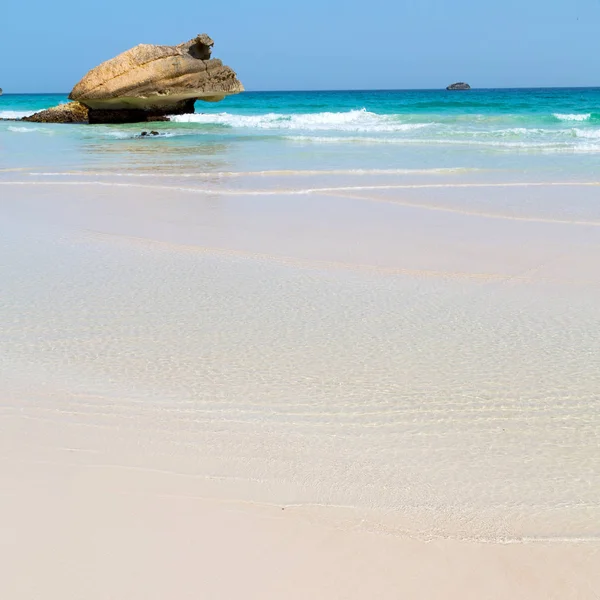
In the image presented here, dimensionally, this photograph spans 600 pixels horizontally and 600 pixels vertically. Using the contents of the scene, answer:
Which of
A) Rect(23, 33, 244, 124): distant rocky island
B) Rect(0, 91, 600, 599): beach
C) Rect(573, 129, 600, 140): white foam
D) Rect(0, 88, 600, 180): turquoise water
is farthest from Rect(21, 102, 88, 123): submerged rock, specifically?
Rect(0, 91, 600, 599): beach

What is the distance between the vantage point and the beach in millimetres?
2238

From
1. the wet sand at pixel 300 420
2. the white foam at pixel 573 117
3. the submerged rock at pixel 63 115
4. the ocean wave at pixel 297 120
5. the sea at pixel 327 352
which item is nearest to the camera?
the wet sand at pixel 300 420

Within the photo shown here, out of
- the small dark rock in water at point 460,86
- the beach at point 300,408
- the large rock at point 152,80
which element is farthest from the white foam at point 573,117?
the small dark rock in water at point 460,86

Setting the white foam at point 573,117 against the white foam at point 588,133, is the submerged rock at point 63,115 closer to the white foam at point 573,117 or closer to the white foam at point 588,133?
the white foam at point 573,117

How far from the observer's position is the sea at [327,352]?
270 cm

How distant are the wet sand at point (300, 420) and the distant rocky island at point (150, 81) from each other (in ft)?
82.4

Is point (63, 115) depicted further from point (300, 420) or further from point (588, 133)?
point (300, 420)

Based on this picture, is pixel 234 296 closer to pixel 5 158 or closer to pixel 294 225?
pixel 294 225

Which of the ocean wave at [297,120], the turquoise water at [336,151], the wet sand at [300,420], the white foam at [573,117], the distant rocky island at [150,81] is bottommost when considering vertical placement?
the wet sand at [300,420]

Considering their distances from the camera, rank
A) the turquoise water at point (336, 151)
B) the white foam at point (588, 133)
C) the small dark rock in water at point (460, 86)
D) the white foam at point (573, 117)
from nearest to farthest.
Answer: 1. the turquoise water at point (336, 151)
2. the white foam at point (588, 133)
3. the white foam at point (573, 117)
4. the small dark rock in water at point (460, 86)

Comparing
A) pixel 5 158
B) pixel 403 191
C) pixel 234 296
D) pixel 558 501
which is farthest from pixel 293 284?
pixel 5 158

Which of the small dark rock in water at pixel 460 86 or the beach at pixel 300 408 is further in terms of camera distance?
the small dark rock in water at pixel 460 86

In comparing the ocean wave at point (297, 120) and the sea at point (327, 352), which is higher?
the ocean wave at point (297, 120)

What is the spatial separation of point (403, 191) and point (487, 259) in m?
4.04
